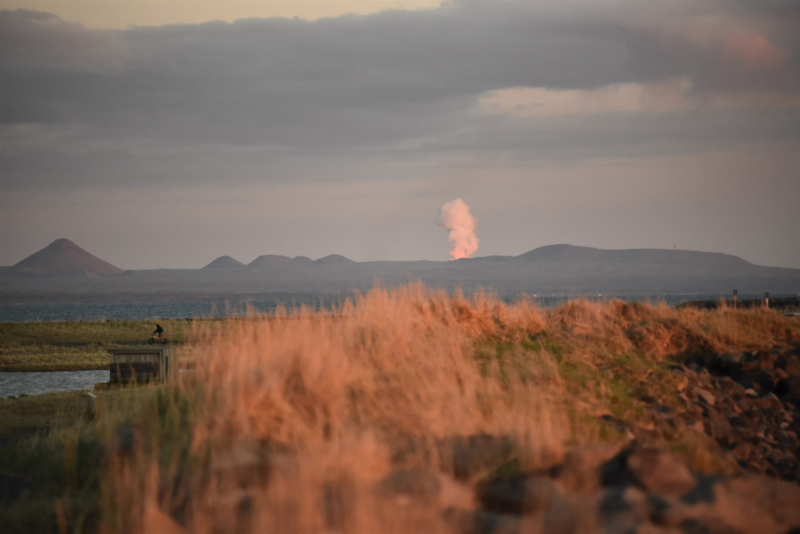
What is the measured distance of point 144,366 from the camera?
18656 mm

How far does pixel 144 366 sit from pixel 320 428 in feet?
40.7

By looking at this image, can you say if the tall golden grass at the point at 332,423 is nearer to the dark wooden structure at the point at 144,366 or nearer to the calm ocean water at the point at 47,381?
the dark wooden structure at the point at 144,366

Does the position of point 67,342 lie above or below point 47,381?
above

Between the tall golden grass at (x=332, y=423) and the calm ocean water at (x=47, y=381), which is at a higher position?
the tall golden grass at (x=332, y=423)

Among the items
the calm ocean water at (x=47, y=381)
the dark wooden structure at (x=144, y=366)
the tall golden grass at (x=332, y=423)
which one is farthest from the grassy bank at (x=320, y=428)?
the calm ocean water at (x=47, y=381)

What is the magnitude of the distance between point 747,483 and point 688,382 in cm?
675

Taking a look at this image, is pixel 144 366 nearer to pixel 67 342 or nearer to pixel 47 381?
pixel 47 381

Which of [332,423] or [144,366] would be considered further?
[144,366]

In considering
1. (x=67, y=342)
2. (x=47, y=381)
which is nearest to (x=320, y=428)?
(x=47, y=381)

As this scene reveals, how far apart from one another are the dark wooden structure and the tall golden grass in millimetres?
6789

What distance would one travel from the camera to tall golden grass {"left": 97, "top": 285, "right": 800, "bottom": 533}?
6.15 metres

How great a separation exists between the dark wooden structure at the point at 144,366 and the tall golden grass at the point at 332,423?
6789mm

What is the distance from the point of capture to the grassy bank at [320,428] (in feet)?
20.7

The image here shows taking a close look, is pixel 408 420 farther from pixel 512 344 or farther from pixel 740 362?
pixel 740 362
